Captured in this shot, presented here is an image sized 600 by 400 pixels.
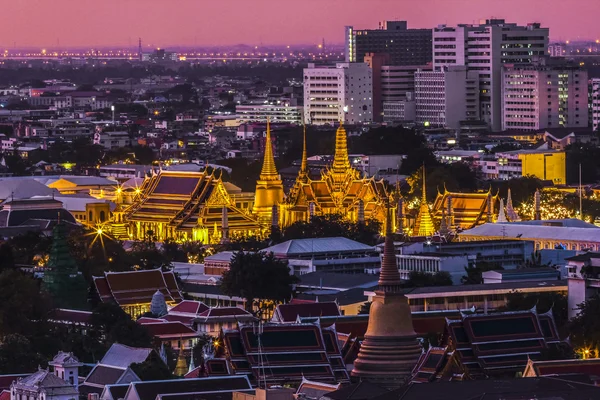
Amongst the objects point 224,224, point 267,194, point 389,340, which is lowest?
point 224,224

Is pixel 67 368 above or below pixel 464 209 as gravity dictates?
above

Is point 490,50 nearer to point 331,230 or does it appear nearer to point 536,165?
point 536,165

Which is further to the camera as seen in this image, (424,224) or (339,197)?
(339,197)

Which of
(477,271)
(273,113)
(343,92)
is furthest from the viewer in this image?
(273,113)

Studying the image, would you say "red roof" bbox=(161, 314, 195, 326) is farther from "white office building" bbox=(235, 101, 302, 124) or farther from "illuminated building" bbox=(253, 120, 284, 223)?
"white office building" bbox=(235, 101, 302, 124)

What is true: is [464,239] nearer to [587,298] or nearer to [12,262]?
[12,262]

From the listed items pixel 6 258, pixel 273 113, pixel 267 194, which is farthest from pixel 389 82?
pixel 6 258

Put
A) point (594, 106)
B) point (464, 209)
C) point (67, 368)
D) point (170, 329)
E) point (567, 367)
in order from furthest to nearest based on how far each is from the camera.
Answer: point (594, 106), point (464, 209), point (170, 329), point (67, 368), point (567, 367)
